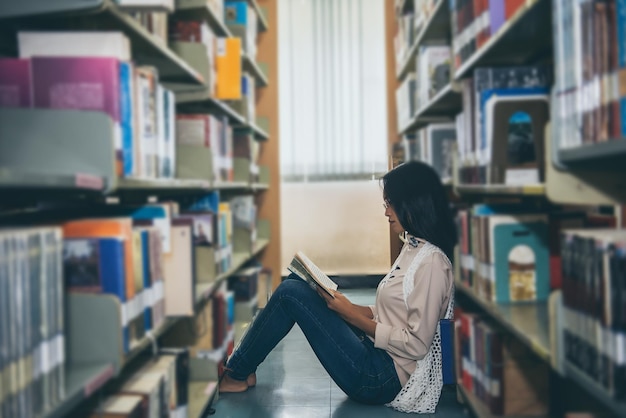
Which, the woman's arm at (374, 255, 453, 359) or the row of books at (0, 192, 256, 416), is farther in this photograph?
the woman's arm at (374, 255, 453, 359)

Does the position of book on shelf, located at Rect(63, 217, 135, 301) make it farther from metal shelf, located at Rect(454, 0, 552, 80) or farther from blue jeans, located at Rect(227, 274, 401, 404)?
metal shelf, located at Rect(454, 0, 552, 80)

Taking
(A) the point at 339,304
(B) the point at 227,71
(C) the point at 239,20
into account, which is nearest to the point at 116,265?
(A) the point at 339,304

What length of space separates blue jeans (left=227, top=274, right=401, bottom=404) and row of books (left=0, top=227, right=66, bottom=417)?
127 centimetres

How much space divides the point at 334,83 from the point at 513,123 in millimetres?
3511

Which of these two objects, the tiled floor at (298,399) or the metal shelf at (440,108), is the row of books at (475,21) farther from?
the tiled floor at (298,399)

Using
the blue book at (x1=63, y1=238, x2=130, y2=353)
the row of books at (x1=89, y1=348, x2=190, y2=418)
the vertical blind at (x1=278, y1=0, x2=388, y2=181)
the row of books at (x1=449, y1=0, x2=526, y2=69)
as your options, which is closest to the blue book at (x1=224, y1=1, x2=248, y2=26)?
the vertical blind at (x1=278, y1=0, x2=388, y2=181)

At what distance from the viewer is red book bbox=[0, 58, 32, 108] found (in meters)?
1.46

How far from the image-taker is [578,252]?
1.23m

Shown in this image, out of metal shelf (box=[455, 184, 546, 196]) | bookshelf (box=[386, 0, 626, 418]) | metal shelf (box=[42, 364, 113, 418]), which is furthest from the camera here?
metal shelf (box=[455, 184, 546, 196])

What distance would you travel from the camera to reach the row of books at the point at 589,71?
3.69 feet

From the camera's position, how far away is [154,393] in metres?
1.72

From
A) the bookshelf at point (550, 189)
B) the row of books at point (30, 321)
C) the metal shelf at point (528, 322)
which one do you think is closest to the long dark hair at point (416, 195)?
the bookshelf at point (550, 189)

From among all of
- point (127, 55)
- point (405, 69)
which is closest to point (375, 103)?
point (405, 69)

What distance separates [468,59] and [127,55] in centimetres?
129
